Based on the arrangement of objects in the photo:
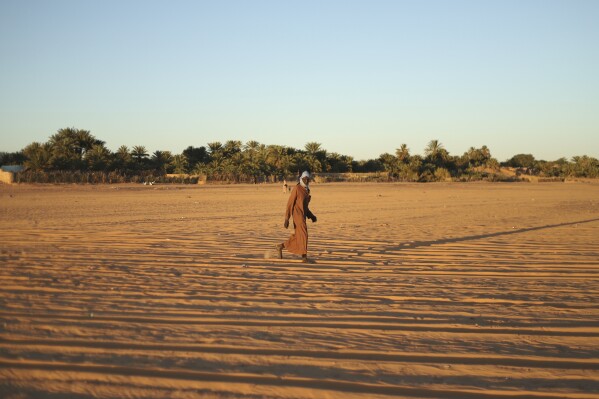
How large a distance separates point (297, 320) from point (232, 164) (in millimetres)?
52962

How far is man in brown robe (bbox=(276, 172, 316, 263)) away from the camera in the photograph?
28.0ft

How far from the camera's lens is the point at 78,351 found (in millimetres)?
3988

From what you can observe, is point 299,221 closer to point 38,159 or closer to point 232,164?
point 38,159

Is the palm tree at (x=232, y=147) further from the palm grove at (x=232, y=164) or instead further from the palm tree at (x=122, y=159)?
the palm tree at (x=122, y=159)

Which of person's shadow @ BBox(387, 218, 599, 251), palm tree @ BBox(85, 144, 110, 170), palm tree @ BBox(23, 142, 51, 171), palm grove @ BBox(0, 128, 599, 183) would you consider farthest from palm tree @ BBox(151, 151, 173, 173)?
person's shadow @ BBox(387, 218, 599, 251)

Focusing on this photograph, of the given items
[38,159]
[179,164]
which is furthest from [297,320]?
[179,164]

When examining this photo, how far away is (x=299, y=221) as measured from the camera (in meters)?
8.88

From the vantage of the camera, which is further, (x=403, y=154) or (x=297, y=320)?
(x=403, y=154)

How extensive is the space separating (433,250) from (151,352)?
6775mm

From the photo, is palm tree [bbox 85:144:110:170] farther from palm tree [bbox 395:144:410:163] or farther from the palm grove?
palm tree [bbox 395:144:410:163]

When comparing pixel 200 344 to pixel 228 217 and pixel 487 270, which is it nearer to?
pixel 487 270

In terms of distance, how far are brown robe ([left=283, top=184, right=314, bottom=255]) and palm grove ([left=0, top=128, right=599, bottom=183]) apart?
116 feet

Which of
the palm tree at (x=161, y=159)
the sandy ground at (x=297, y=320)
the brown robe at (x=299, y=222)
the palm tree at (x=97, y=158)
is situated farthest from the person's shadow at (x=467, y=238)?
the palm tree at (x=161, y=159)

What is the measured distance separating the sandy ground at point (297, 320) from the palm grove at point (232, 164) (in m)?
35.6
